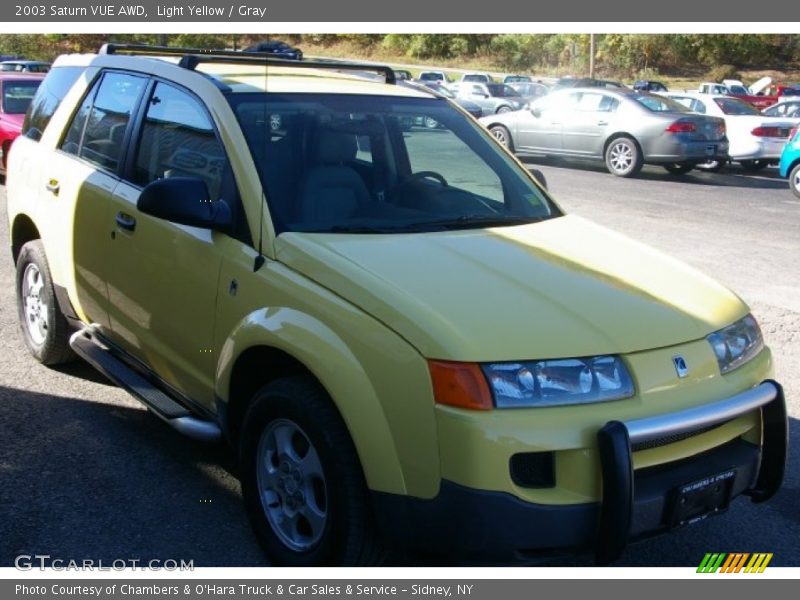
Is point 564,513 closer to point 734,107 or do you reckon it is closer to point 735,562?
point 735,562

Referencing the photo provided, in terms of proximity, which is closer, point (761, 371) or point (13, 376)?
point (761, 371)

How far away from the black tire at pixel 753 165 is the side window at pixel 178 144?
1688cm

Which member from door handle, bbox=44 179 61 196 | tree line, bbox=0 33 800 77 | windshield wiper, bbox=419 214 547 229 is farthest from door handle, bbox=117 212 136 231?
tree line, bbox=0 33 800 77

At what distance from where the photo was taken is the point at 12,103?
45.3 feet

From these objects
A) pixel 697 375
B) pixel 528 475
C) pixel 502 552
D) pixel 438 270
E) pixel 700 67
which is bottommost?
pixel 502 552

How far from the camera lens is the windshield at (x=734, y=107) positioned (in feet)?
64.3

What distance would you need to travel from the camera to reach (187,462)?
4.64 m

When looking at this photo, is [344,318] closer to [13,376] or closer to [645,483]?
[645,483]

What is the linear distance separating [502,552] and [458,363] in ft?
1.98

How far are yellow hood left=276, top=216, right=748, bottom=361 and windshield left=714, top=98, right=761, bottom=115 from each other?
16.9 metres

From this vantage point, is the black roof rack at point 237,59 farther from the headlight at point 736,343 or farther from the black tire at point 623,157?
the black tire at point 623,157

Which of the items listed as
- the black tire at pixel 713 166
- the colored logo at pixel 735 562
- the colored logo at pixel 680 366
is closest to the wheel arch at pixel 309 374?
the colored logo at pixel 680 366

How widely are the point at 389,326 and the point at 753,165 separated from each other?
60.5 feet

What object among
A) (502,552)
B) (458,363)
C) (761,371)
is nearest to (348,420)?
(458,363)
